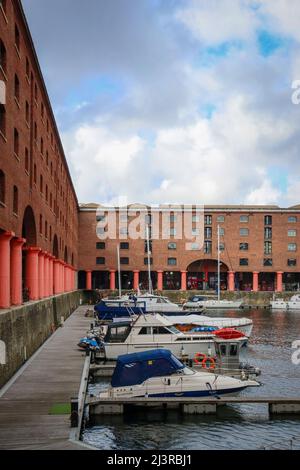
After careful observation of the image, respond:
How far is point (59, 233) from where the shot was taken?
206 feet

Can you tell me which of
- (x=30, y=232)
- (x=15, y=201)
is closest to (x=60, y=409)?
(x=15, y=201)

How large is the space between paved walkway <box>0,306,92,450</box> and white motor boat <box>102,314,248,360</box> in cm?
219

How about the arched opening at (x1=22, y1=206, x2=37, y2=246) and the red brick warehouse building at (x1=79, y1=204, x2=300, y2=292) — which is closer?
the arched opening at (x1=22, y1=206, x2=37, y2=246)

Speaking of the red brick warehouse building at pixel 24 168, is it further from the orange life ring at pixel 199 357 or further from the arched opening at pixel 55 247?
the orange life ring at pixel 199 357

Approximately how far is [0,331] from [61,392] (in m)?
3.53

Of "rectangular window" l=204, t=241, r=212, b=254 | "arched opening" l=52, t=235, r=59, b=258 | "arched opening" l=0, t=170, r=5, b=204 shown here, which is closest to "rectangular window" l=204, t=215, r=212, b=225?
"rectangular window" l=204, t=241, r=212, b=254

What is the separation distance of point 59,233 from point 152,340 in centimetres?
2954

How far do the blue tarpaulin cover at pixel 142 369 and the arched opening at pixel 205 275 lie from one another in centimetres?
8252

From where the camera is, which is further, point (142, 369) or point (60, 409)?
point (142, 369)

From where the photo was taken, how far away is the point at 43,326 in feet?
133

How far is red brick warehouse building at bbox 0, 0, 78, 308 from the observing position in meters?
28.5

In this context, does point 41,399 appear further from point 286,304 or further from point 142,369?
point 286,304

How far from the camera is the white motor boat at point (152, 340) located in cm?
3528

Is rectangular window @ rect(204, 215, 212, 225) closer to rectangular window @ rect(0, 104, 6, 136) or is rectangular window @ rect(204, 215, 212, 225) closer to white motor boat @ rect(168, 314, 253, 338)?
white motor boat @ rect(168, 314, 253, 338)
